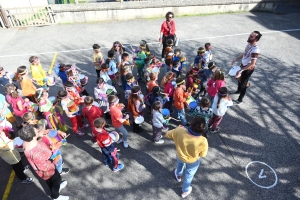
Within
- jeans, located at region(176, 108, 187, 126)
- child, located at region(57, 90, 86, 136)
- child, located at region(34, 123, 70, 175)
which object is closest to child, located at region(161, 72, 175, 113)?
jeans, located at region(176, 108, 187, 126)

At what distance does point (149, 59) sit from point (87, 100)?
2795 mm

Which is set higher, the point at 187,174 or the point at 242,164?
the point at 187,174

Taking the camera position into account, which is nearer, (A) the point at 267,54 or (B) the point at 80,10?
(A) the point at 267,54

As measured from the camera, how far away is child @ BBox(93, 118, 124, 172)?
4.18 meters

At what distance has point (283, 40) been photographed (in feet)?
36.7

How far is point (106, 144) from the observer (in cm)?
431

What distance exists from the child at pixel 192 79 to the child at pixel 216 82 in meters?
0.61

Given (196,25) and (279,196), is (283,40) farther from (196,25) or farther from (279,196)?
(279,196)

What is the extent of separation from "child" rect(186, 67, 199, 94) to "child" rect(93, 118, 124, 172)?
3229 mm

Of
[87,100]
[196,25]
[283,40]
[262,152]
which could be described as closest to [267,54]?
[283,40]

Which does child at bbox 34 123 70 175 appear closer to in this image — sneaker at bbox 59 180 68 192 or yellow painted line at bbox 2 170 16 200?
sneaker at bbox 59 180 68 192

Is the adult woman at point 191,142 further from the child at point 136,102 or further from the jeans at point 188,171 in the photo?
the child at point 136,102

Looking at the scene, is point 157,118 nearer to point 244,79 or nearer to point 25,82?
point 244,79

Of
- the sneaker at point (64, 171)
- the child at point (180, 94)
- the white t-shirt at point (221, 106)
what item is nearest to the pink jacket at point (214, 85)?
the white t-shirt at point (221, 106)
